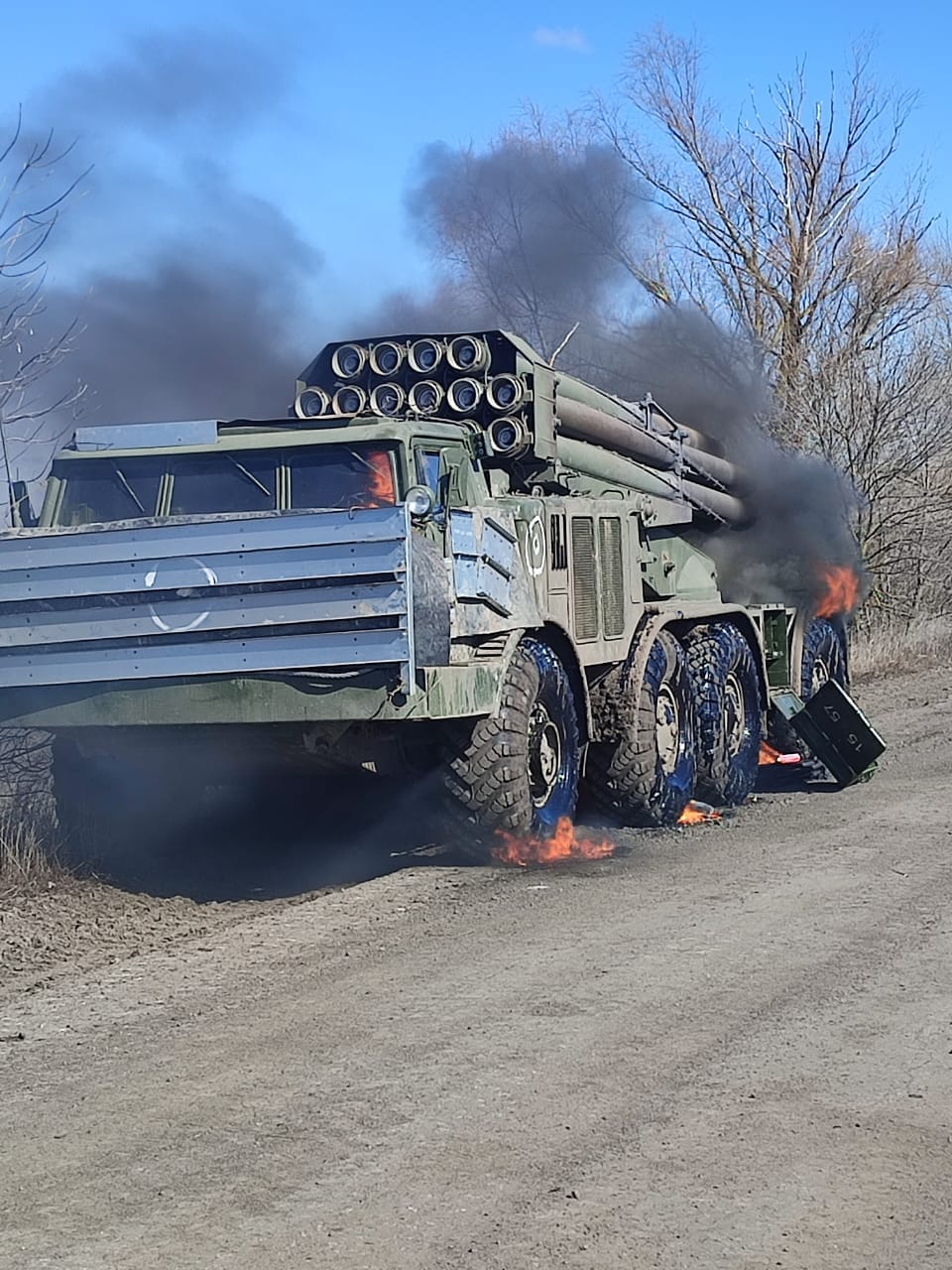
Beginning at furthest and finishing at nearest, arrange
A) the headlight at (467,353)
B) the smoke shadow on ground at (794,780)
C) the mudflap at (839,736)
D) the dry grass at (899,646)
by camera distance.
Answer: the dry grass at (899,646)
the smoke shadow on ground at (794,780)
the mudflap at (839,736)
the headlight at (467,353)

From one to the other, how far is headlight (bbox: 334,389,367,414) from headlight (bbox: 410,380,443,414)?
322 millimetres

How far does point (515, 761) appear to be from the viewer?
27.7 feet

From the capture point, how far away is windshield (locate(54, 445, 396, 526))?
27.2 feet

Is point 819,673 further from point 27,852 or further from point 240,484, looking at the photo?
point 27,852

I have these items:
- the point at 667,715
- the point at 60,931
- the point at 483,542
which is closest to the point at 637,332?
the point at 667,715

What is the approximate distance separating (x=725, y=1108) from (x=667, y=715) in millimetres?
6187

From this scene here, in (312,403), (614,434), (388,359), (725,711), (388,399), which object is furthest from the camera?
(725,711)

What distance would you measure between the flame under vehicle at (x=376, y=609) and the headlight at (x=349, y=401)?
2 centimetres

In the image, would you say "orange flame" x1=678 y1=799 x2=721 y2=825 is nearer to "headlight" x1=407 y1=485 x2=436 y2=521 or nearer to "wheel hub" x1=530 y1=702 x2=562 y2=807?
"wheel hub" x1=530 y1=702 x2=562 y2=807

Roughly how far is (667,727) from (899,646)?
468 inches

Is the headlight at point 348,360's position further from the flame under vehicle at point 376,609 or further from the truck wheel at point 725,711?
the truck wheel at point 725,711

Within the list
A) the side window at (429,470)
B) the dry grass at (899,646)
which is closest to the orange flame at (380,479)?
the side window at (429,470)

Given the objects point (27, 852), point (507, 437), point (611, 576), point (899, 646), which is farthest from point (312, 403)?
point (899, 646)

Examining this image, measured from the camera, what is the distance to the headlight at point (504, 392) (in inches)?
379
